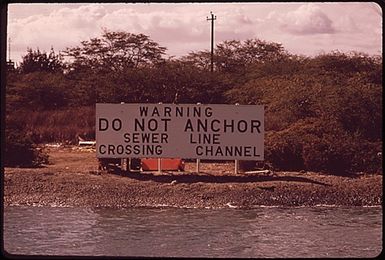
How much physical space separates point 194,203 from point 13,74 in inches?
106

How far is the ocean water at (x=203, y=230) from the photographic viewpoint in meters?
5.57

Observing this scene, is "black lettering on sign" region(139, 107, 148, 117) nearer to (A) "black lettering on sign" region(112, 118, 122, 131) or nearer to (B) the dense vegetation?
(A) "black lettering on sign" region(112, 118, 122, 131)

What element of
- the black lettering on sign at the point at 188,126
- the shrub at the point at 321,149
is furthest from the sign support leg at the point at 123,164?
the shrub at the point at 321,149

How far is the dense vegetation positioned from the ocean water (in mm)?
1337

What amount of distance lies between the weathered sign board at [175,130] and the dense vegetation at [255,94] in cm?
94

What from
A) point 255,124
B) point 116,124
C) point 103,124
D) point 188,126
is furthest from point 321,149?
point 103,124

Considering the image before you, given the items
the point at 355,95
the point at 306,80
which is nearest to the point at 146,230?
the point at 355,95

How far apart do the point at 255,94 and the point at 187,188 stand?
2.40 meters

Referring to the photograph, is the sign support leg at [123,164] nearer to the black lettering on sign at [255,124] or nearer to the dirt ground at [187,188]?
the dirt ground at [187,188]

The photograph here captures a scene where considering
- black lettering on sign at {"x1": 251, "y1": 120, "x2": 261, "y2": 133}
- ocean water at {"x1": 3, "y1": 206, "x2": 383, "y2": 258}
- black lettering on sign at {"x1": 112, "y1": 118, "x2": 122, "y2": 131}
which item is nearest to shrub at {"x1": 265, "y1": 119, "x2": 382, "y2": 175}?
ocean water at {"x1": 3, "y1": 206, "x2": 383, "y2": 258}

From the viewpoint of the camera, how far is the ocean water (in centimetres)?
557

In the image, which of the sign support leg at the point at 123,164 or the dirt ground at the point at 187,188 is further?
the sign support leg at the point at 123,164

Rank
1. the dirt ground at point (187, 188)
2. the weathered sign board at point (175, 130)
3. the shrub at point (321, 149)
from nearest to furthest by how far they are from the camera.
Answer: the weathered sign board at point (175, 130) < the dirt ground at point (187, 188) < the shrub at point (321, 149)

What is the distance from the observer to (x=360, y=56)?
10.2 metres
